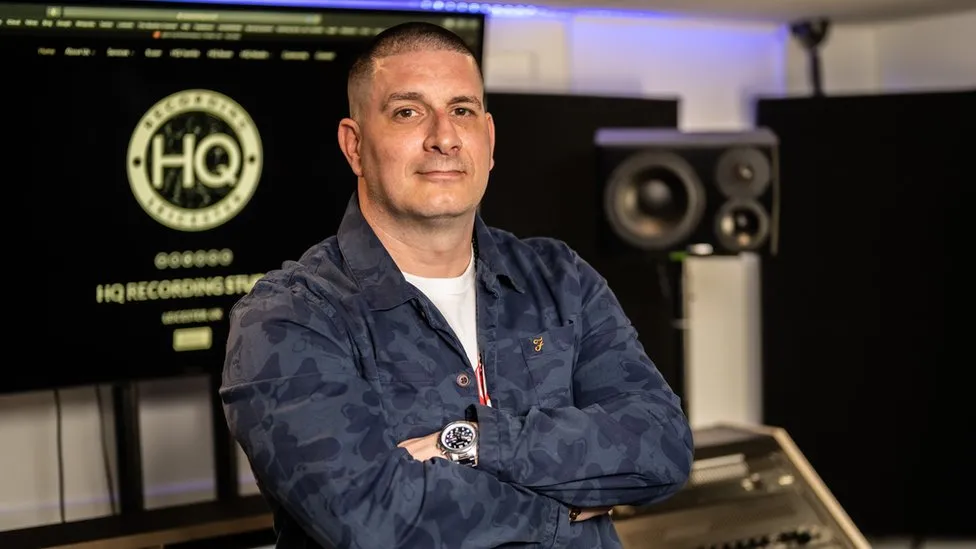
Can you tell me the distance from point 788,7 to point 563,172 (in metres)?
0.97

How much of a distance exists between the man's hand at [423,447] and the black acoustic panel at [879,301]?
2765 mm

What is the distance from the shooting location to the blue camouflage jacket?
1537 millimetres

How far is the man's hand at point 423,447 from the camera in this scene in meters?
1.62

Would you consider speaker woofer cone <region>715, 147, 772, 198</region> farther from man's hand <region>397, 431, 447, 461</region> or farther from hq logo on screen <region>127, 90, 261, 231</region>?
man's hand <region>397, 431, 447, 461</region>

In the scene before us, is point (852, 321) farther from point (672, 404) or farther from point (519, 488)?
point (519, 488)

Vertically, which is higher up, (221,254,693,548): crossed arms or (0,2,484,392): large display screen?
(0,2,484,392): large display screen

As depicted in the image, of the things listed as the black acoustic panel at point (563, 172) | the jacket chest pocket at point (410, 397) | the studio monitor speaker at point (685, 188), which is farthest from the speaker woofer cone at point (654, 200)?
the jacket chest pocket at point (410, 397)

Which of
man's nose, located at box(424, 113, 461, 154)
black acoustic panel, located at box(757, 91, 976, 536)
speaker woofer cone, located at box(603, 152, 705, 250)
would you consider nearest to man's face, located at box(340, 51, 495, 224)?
man's nose, located at box(424, 113, 461, 154)

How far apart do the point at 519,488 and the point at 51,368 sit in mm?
1524

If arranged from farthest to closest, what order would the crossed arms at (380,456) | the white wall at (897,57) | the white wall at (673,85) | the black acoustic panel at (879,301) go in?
the white wall at (897,57)
the black acoustic panel at (879,301)
the white wall at (673,85)
the crossed arms at (380,456)

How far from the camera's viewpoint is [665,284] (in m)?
3.79

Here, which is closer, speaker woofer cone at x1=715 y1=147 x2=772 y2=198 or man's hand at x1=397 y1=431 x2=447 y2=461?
man's hand at x1=397 y1=431 x2=447 y2=461

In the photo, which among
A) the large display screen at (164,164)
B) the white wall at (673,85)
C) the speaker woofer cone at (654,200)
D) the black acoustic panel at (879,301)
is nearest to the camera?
the large display screen at (164,164)

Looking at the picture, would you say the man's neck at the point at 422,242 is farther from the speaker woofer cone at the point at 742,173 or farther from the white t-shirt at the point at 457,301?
the speaker woofer cone at the point at 742,173
